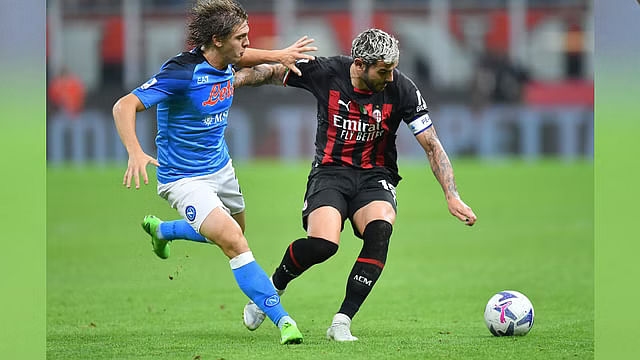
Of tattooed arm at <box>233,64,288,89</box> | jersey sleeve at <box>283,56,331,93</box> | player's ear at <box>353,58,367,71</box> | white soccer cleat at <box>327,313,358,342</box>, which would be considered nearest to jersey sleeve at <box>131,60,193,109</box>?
tattooed arm at <box>233,64,288,89</box>

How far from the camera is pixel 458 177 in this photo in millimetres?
20234

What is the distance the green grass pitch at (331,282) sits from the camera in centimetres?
596

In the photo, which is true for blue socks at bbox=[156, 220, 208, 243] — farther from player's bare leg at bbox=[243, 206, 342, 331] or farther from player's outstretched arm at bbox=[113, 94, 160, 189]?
player's outstretched arm at bbox=[113, 94, 160, 189]

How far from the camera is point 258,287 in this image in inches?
234

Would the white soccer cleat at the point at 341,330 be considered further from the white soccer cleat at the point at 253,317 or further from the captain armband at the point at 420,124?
the captain armband at the point at 420,124

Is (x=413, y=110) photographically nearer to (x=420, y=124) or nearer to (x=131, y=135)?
(x=420, y=124)

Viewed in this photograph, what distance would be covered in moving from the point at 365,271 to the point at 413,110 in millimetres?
1053

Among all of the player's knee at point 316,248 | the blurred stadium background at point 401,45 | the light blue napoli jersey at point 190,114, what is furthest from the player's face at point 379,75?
the blurred stadium background at point 401,45

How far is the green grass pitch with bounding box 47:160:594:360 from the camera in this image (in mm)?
5965

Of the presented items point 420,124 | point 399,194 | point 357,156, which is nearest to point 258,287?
point 357,156

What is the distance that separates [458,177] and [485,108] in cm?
831

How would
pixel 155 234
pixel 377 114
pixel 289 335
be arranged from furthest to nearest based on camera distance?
1. pixel 155 234
2. pixel 377 114
3. pixel 289 335
